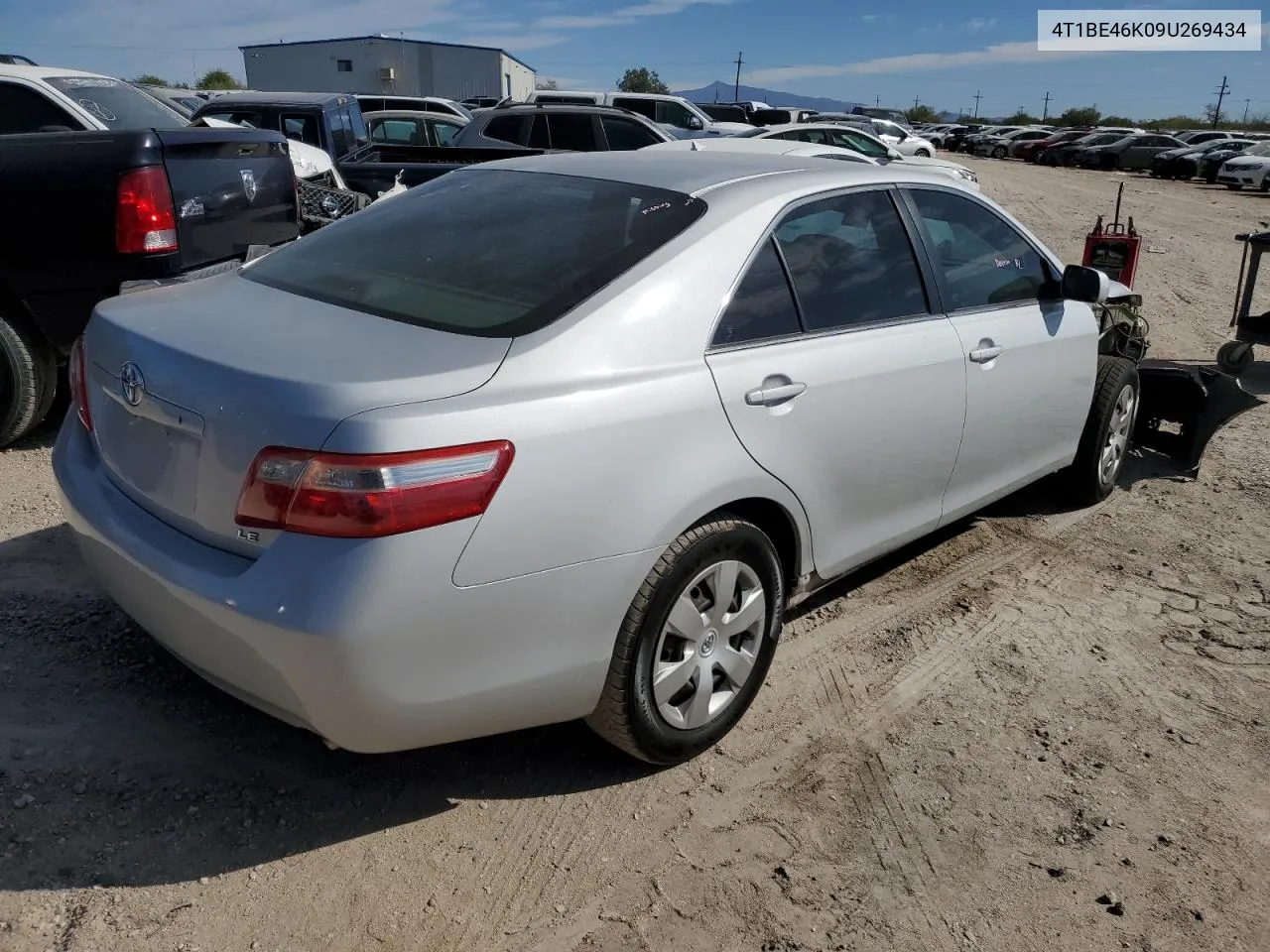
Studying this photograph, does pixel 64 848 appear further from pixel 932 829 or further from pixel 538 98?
pixel 538 98

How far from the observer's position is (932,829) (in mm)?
2785

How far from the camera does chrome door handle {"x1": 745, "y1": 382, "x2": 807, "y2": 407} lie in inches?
113

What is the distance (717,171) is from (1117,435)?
302 centimetres

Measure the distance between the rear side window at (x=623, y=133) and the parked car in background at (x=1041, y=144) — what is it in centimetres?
3717

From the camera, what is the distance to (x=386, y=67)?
174 ft

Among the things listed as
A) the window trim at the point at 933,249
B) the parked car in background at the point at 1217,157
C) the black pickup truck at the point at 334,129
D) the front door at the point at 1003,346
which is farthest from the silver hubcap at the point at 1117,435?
the parked car in background at the point at 1217,157

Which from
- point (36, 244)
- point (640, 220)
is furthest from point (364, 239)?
point (36, 244)

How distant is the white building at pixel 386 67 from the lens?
5294 cm

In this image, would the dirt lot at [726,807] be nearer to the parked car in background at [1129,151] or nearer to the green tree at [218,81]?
the parked car in background at [1129,151]

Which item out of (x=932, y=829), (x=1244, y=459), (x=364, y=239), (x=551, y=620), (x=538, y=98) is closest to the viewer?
(x=551, y=620)

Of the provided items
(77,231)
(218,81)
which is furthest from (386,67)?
(77,231)

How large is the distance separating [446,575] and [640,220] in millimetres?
1304

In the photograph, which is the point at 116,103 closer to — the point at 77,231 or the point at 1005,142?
the point at 77,231

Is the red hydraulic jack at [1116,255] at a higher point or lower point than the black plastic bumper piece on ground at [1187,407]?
higher
